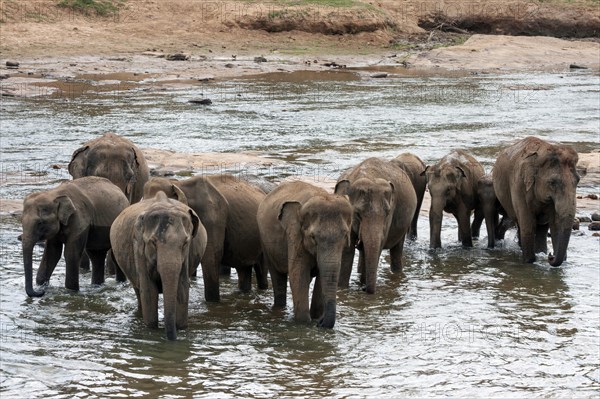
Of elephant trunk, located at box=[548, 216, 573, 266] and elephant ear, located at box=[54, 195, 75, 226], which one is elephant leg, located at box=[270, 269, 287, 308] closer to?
elephant ear, located at box=[54, 195, 75, 226]

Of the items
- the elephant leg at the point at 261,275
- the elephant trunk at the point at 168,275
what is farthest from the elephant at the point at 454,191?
the elephant trunk at the point at 168,275

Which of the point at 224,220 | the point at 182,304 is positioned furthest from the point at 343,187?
the point at 182,304

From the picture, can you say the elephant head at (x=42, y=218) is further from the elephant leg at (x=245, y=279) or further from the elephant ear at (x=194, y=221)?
the elephant ear at (x=194, y=221)

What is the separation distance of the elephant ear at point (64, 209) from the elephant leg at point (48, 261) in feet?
1.45

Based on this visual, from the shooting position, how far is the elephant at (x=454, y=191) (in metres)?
14.9

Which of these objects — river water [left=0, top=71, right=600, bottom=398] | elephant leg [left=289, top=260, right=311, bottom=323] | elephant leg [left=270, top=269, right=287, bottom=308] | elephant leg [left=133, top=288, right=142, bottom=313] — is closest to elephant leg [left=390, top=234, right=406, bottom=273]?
river water [left=0, top=71, right=600, bottom=398]

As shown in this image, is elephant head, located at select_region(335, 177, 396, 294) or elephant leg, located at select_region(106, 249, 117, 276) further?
elephant leg, located at select_region(106, 249, 117, 276)

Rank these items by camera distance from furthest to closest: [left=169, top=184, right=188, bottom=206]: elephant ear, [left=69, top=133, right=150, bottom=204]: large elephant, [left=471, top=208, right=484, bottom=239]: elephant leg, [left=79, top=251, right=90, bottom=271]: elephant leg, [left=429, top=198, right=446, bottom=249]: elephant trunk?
[left=471, top=208, right=484, bottom=239]: elephant leg < [left=429, top=198, right=446, bottom=249]: elephant trunk < [left=69, top=133, right=150, bottom=204]: large elephant < [left=79, top=251, right=90, bottom=271]: elephant leg < [left=169, top=184, right=188, bottom=206]: elephant ear

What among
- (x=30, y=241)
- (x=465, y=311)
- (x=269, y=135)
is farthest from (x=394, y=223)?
(x=269, y=135)

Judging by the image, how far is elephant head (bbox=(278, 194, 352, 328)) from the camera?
10.2 metres

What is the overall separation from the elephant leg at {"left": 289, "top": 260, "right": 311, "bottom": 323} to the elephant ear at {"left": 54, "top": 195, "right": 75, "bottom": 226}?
8.35ft

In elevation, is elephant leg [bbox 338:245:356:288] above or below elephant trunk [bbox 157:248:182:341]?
below

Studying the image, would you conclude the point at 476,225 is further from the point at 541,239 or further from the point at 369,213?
the point at 369,213

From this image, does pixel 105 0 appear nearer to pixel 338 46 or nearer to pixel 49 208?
pixel 338 46
